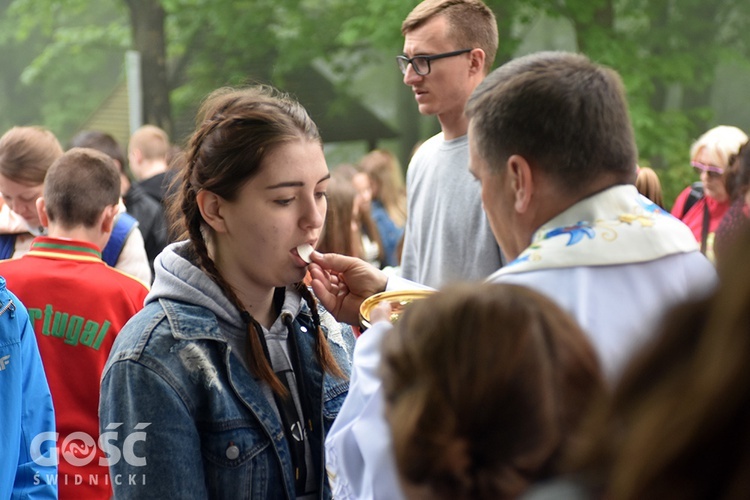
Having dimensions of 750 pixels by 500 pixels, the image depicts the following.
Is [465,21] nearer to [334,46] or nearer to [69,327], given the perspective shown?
[69,327]

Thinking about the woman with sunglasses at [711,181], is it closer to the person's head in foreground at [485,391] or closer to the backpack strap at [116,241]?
the backpack strap at [116,241]

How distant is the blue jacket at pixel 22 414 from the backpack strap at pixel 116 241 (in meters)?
1.99

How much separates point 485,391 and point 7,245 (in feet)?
13.6

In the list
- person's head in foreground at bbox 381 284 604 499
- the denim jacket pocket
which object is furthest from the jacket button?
person's head in foreground at bbox 381 284 604 499

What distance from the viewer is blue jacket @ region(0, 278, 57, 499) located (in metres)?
2.80

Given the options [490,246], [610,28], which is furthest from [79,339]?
[610,28]

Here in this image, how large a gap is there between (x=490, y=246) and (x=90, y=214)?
72.7 inches

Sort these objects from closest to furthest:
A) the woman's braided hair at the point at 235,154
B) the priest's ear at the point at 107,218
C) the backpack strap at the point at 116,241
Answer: the woman's braided hair at the point at 235,154 → the priest's ear at the point at 107,218 → the backpack strap at the point at 116,241

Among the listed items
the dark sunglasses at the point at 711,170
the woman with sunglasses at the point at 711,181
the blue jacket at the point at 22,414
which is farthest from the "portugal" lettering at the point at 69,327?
the dark sunglasses at the point at 711,170

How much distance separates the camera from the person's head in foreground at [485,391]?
1193 mm

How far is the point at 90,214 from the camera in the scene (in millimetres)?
4305

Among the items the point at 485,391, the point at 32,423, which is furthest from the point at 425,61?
the point at 485,391

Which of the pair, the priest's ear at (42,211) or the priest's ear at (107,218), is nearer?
the priest's ear at (107,218)

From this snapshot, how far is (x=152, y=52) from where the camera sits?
59.1ft
